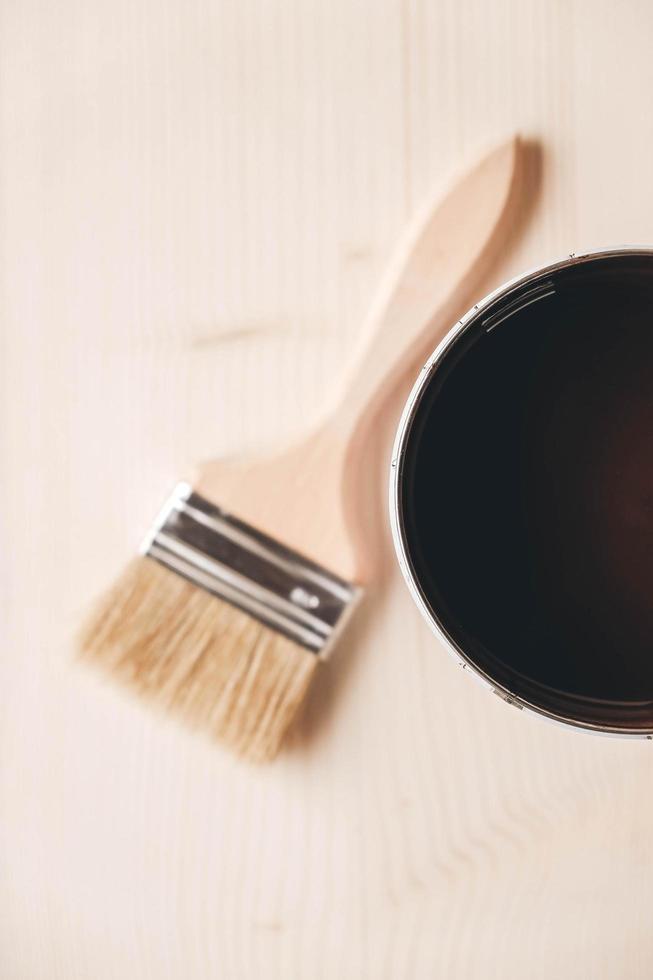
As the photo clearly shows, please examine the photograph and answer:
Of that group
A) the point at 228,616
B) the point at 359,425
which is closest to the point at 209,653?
the point at 228,616

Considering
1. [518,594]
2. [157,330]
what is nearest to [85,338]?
[157,330]

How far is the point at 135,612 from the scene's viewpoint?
48 centimetres

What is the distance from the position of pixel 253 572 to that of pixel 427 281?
170mm

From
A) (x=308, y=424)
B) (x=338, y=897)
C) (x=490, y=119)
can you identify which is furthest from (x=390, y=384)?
(x=338, y=897)

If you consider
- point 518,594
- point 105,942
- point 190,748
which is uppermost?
point 518,594

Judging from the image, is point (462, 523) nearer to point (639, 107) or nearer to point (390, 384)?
point (390, 384)

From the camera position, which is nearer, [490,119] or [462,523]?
[462,523]

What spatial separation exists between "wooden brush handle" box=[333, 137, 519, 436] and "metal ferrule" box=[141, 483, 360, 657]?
74 mm

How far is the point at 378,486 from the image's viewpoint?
49 centimetres

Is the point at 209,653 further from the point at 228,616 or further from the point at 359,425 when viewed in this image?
the point at 359,425

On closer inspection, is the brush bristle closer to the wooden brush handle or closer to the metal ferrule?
the metal ferrule

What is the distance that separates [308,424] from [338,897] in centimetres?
25

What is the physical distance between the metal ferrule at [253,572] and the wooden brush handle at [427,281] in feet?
0.24

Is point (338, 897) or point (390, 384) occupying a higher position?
point (390, 384)
